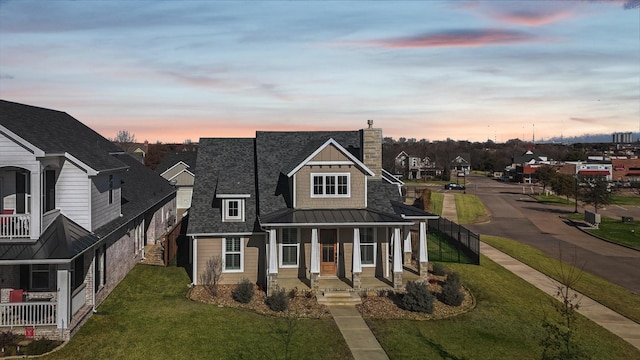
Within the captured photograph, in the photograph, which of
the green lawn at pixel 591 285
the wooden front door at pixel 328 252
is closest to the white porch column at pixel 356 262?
the wooden front door at pixel 328 252

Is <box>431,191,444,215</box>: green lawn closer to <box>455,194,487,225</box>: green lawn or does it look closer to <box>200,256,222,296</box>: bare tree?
<box>455,194,487,225</box>: green lawn

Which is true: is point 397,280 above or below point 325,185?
below

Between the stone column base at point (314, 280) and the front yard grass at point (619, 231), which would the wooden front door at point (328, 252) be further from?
the front yard grass at point (619, 231)

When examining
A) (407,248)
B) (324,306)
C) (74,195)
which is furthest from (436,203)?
(74,195)

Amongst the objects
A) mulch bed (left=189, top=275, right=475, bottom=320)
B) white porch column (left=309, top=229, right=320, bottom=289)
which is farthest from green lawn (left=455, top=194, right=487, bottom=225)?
white porch column (left=309, top=229, right=320, bottom=289)

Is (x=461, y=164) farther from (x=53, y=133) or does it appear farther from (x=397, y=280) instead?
Result: (x=53, y=133)

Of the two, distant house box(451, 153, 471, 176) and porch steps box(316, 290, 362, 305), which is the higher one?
distant house box(451, 153, 471, 176)
